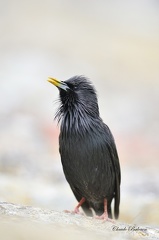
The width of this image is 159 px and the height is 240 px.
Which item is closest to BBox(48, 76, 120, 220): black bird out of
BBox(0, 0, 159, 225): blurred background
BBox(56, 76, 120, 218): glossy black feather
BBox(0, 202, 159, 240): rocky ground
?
BBox(56, 76, 120, 218): glossy black feather

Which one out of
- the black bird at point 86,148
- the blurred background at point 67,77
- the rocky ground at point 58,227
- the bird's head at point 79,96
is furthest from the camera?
the blurred background at point 67,77

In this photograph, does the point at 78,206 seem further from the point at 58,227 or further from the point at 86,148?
the point at 58,227

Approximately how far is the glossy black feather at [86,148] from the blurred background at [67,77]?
220 centimetres

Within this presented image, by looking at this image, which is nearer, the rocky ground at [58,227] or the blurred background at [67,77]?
the rocky ground at [58,227]

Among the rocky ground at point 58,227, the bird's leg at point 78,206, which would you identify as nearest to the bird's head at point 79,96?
the bird's leg at point 78,206

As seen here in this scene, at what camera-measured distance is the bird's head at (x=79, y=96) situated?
9.77m

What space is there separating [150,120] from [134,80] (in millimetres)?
3161

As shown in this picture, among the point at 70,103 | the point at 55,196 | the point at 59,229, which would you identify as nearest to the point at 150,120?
the point at 55,196

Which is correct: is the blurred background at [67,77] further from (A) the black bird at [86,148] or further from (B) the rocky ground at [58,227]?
(B) the rocky ground at [58,227]

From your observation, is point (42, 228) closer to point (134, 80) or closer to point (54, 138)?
point (54, 138)

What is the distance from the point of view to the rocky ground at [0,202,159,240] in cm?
674

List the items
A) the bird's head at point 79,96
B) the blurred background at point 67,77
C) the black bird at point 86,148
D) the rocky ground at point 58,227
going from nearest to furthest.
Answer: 1. the rocky ground at point 58,227
2. the black bird at point 86,148
3. the bird's head at point 79,96
4. the blurred background at point 67,77

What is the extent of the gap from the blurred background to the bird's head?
2.89m

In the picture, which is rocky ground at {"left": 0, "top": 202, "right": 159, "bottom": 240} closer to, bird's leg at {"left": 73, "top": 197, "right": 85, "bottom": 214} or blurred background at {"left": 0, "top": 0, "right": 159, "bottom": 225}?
bird's leg at {"left": 73, "top": 197, "right": 85, "bottom": 214}
